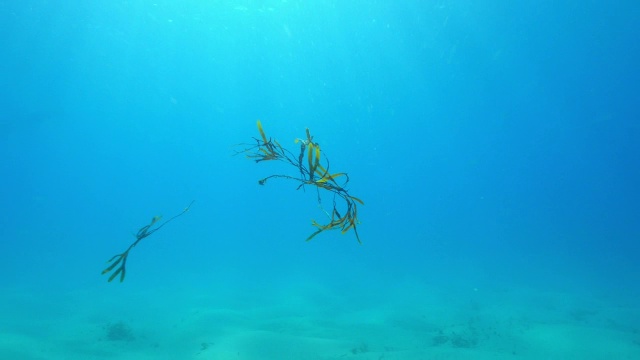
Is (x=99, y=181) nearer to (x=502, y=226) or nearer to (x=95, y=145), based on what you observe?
(x=95, y=145)

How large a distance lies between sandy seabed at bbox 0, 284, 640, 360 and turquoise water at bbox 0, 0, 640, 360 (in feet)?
0.39

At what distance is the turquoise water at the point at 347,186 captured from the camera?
1194cm

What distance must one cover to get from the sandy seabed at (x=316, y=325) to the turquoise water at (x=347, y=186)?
0.12 meters

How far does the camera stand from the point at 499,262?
34312 mm

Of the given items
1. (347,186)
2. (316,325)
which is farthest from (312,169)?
(347,186)

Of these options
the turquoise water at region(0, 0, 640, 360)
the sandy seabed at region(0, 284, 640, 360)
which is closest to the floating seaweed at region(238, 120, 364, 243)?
the turquoise water at region(0, 0, 640, 360)

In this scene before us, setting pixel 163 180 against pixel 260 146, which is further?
pixel 163 180

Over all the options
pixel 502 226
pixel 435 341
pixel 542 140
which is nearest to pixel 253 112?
pixel 502 226

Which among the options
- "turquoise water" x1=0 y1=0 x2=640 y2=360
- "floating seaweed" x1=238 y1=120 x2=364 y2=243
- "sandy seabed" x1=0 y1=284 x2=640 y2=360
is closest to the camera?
"floating seaweed" x1=238 y1=120 x2=364 y2=243

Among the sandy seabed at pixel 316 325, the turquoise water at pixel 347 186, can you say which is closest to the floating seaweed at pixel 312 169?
the turquoise water at pixel 347 186

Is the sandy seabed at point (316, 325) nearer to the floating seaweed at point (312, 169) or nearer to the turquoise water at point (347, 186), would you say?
the turquoise water at point (347, 186)

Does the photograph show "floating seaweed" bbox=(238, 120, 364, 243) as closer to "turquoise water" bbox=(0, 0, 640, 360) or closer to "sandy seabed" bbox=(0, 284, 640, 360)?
"turquoise water" bbox=(0, 0, 640, 360)

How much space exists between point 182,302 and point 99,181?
174 metres

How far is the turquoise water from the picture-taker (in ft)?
39.2
